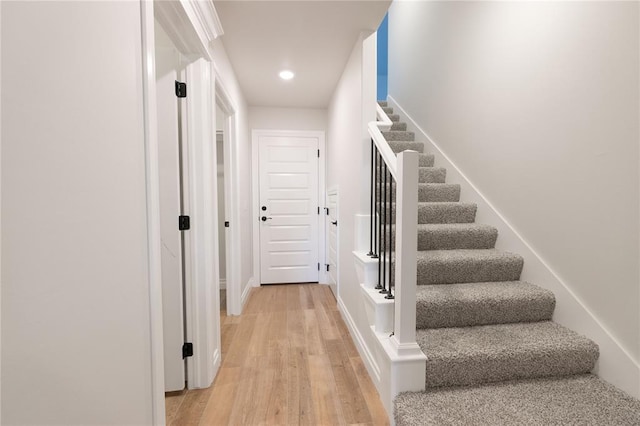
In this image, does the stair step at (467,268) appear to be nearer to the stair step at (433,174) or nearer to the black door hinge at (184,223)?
the stair step at (433,174)

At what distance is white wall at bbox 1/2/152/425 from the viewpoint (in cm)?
48

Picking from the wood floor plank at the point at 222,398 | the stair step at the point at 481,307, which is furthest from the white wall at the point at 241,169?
the stair step at the point at 481,307

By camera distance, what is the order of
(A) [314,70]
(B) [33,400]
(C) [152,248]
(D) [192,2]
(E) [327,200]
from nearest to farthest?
(B) [33,400] → (C) [152,248] → (D) [192,2] → (A) [314,70] → (E) [327,200]

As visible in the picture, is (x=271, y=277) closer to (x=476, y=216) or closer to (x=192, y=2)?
(x=476, y=216)

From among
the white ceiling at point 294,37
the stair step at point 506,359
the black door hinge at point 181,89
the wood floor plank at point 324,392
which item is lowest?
the wood floor plank at point 324,392

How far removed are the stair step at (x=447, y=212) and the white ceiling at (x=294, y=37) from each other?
1.43 meters

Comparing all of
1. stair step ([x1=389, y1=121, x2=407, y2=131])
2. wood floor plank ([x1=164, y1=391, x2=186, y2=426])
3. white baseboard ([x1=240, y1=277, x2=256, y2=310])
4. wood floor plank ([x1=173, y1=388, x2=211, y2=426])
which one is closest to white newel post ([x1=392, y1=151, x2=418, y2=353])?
wood floor plank ([x1=173, y1=388, x2=211, y2=426])

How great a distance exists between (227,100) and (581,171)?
245 cm

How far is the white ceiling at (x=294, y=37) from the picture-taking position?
1767 millimetres

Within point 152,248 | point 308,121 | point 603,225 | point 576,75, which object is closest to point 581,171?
point 603,225

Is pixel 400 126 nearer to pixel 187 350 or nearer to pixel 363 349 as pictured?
pixel 363 349

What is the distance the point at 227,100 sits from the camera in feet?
7.61

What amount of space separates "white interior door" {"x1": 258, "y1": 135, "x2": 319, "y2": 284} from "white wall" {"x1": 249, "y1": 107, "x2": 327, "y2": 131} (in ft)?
0.50

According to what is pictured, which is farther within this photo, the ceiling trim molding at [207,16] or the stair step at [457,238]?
the stair step at [457,238]
